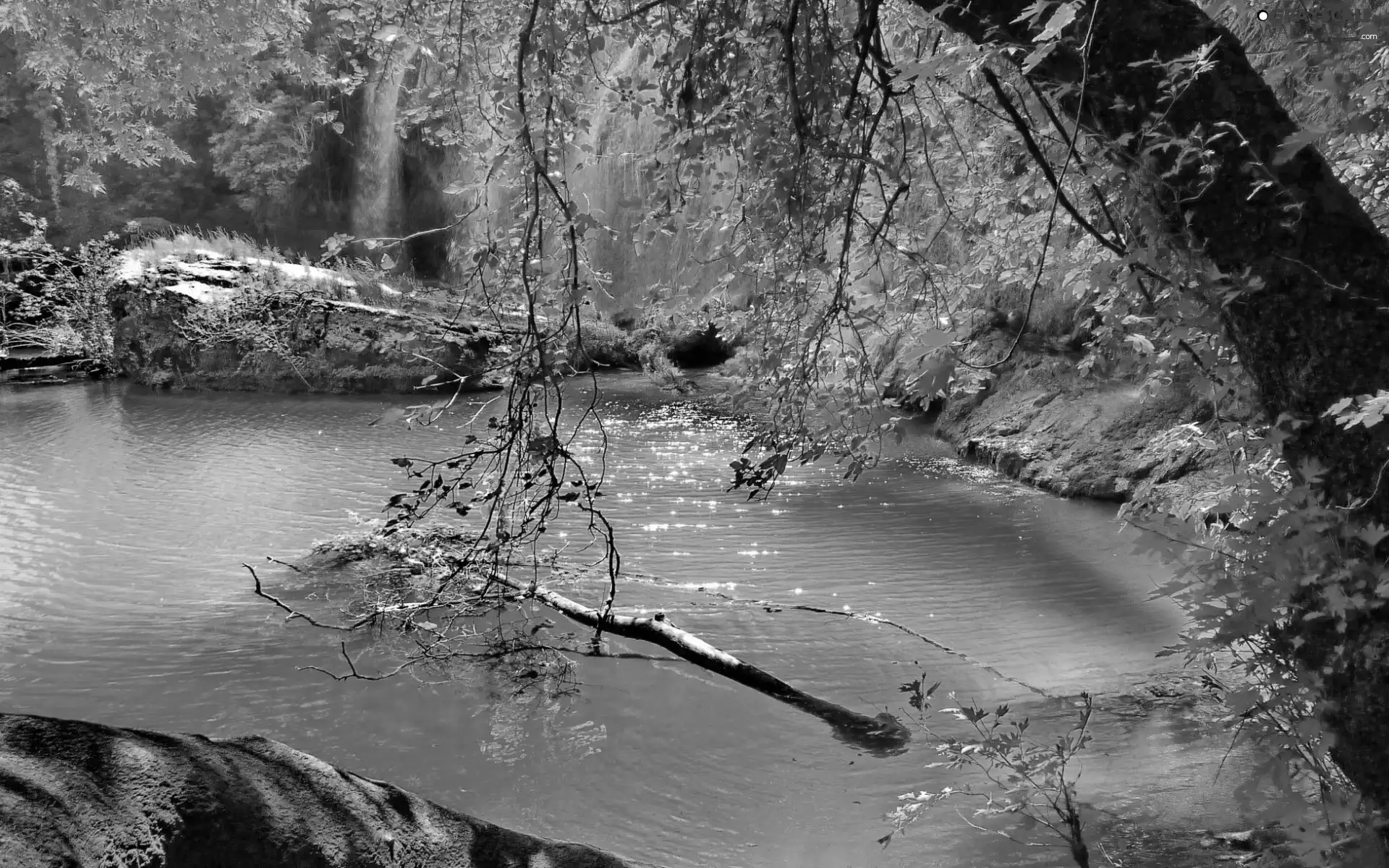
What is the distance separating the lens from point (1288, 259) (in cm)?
153

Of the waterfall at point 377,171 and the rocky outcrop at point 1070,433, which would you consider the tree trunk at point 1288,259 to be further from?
the waterfall at point 377,171

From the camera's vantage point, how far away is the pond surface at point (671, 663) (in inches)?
123

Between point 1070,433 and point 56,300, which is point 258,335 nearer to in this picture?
point 56,300

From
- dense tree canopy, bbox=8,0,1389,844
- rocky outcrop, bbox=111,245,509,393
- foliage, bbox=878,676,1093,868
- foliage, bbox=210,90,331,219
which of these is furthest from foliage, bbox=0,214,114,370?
foliage, bbox=878,676,1093,868

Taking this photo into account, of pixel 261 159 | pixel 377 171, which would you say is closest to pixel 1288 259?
pixel 377 171

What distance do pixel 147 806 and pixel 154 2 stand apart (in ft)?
18.3

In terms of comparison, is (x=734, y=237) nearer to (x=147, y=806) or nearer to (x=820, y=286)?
(x=820, y=286)

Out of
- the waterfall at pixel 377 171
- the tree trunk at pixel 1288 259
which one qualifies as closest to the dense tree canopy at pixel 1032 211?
the tree trunk at pixel 1288 259

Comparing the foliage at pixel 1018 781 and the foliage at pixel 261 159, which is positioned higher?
the foliage at pixel 261 159

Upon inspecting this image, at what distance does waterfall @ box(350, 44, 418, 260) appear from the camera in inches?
760

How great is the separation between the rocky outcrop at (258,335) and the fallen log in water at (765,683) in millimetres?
9487

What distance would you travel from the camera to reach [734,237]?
314 centimetres

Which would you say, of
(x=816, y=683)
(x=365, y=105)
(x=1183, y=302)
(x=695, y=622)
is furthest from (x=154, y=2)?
(x=365, y=105)

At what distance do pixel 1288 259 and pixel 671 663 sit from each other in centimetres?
319
